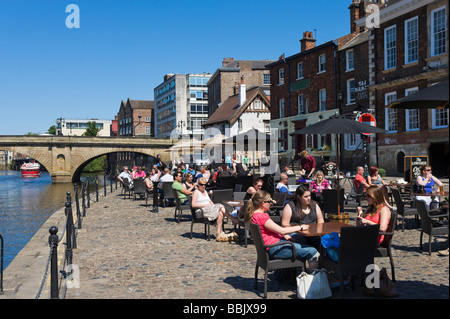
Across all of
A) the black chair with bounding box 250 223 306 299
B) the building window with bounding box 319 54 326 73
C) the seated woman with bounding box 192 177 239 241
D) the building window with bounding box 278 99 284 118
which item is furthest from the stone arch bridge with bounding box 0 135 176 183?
the black chair with bounding box 250 223 306 299

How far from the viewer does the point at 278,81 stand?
41969 mm

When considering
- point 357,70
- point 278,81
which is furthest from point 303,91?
point 357,70

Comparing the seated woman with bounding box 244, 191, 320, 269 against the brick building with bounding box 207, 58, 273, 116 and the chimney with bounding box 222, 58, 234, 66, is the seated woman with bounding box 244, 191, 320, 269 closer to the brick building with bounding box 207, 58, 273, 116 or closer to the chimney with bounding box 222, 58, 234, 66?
the brick building with bounding box 207, 58, 273, 116

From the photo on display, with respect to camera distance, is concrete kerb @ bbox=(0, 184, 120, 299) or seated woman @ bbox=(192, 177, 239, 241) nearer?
concrete kerb @ bbox=(0, 184, 120, 299)

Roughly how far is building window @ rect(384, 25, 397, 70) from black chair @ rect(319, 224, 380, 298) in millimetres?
23103

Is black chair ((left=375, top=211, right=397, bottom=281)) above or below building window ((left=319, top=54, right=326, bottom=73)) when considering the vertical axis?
below

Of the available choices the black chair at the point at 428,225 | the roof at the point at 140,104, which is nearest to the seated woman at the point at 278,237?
the black chair at the point at 428,225

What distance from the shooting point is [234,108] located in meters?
55.0

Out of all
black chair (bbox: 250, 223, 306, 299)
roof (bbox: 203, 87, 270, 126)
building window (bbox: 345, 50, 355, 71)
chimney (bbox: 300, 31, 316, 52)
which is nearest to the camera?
black chair (bbox: 250, 223, 306, 299)

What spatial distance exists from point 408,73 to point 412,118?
2.54 meters

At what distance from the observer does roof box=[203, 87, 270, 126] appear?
2066 inches

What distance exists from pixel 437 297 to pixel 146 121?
107m

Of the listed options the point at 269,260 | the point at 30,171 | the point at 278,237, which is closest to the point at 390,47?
the point at 278,237
